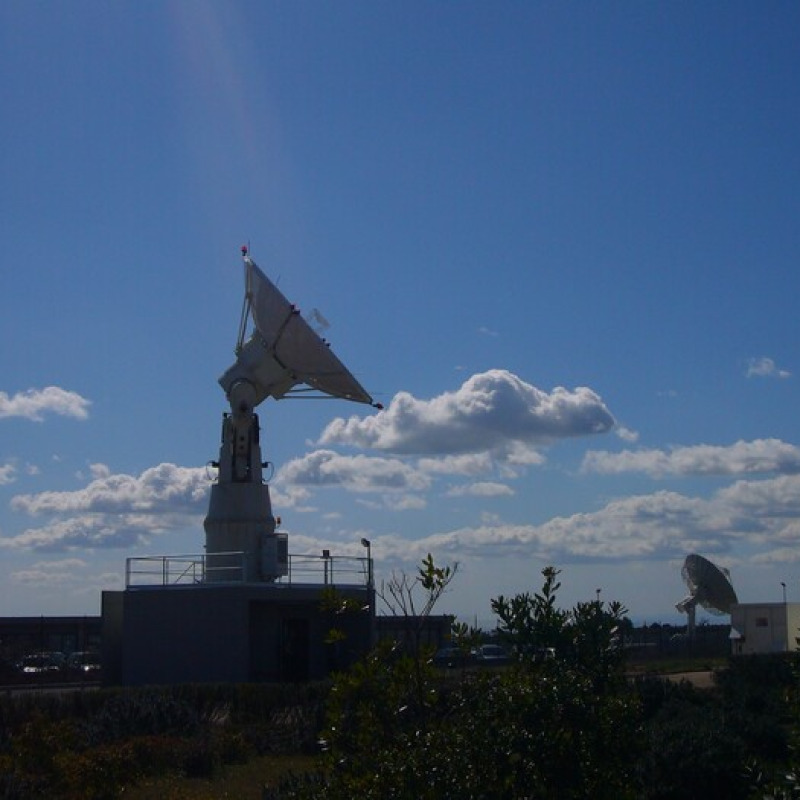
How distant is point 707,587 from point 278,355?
3619cm

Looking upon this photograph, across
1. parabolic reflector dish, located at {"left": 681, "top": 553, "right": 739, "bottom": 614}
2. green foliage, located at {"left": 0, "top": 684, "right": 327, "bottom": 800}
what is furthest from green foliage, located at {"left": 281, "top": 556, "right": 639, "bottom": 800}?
parabolic reflector dish, located at {"left": 681, "top": 553, "right": 739, "bottom": 614}

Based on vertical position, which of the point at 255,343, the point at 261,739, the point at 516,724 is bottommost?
the point at 261,739

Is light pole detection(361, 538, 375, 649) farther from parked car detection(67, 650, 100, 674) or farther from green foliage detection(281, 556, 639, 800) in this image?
green foliage detection(281, 556, 639, 800)

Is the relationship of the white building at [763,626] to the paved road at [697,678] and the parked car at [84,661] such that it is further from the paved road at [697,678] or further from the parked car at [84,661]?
the parked car at [84,661]

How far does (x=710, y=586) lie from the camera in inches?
2532

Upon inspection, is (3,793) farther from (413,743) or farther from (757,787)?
(757,787)

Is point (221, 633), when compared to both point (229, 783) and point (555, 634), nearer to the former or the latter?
point (229, 783)

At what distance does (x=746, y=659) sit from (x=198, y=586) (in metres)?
14.8

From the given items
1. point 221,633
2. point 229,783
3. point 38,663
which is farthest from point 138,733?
point 38,663

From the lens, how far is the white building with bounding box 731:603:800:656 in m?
49.3

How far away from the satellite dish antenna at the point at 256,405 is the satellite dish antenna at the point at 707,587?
33.9 m

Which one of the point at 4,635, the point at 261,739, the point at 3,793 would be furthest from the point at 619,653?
the point at 4,635

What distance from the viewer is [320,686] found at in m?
27.4

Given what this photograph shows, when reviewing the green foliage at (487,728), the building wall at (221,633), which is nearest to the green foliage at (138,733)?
the building wall at (221,633)
